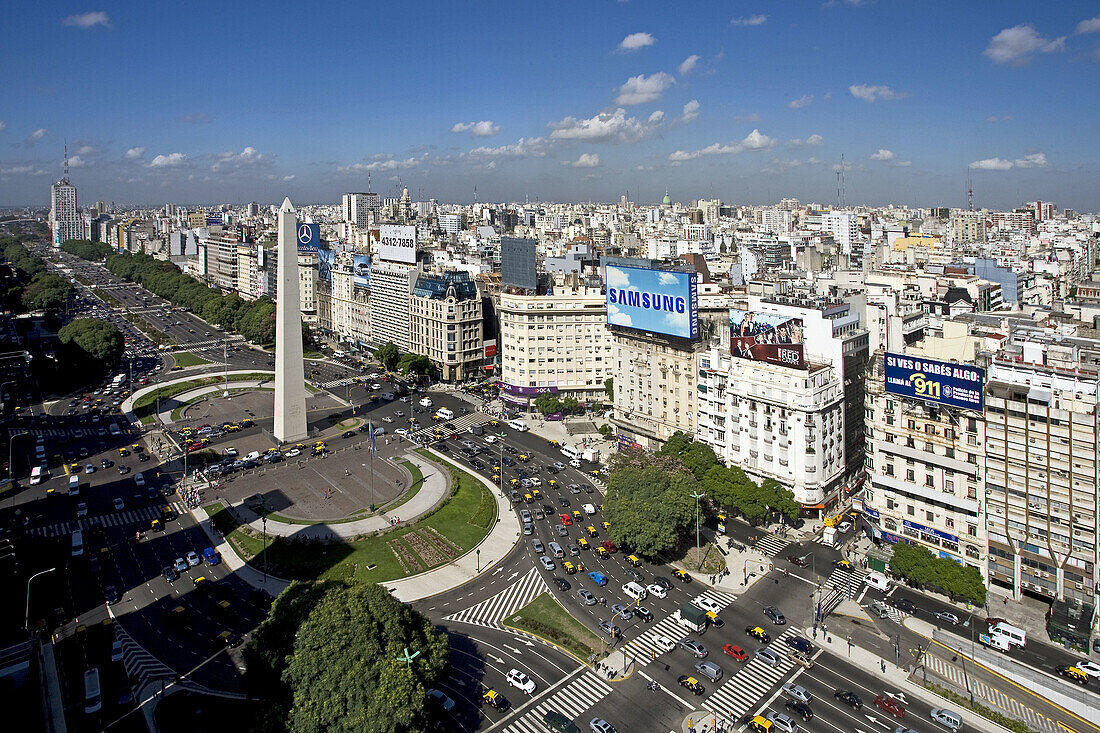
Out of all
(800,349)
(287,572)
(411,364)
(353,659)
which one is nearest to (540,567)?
(287,572)

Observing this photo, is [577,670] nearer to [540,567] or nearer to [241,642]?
[540,567]

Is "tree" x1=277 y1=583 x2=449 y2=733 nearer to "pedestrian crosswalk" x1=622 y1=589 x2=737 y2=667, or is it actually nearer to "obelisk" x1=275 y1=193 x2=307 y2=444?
"pedestrian crosswalk" x1=622 y1=589 x2=737 y2=667

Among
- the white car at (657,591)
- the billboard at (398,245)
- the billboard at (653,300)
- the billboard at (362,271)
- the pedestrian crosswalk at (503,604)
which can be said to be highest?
the billboard at (398,245)

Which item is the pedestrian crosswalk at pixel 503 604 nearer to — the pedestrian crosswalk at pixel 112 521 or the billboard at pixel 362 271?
the pedestrian crosswalk at pixel 112 521

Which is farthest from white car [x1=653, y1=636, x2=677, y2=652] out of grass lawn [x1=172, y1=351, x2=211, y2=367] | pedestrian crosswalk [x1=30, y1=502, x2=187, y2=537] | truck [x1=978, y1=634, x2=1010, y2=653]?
grass lawn [x1=172, y1=351, x2=211, y2=367]

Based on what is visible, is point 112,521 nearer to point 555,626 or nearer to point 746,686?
point 555,626

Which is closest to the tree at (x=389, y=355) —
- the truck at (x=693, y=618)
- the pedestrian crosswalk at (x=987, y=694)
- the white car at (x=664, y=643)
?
the truck at (x=693, y=618)

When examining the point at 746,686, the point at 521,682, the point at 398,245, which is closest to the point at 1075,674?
the point at 746,686
